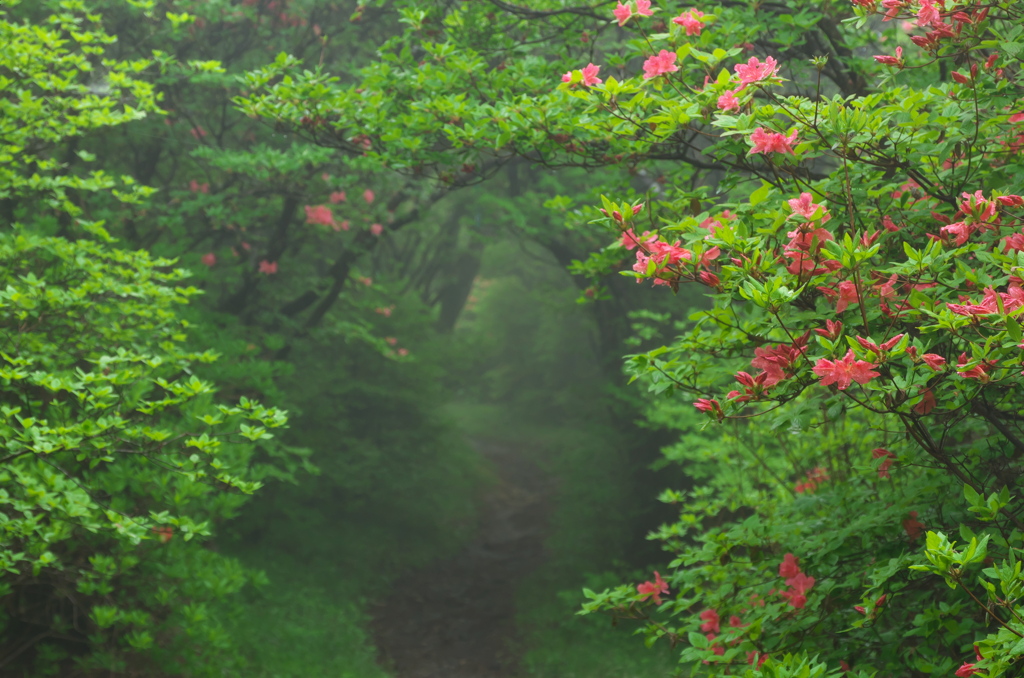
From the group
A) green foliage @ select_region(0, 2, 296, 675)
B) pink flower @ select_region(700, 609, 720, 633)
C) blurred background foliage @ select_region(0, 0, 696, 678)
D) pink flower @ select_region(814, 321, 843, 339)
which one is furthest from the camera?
blurred background foliage @ select_region(0, 0, 696, 678)

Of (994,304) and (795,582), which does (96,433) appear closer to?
A: (795,582)

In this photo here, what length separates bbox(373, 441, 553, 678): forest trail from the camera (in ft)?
31.5

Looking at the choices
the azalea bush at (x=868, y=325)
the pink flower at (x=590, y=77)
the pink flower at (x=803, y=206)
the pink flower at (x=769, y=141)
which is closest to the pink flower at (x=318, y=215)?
the azalea bush at (x=868, y=325)

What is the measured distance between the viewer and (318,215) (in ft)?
31.5

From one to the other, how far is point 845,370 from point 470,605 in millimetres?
10475

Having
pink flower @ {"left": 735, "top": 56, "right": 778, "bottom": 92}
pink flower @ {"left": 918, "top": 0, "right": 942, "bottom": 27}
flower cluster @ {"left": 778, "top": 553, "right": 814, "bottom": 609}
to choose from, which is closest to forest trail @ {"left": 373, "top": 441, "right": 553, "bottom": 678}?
flower cluster @ {"left": 778, "top": 553, "right": 814, "bottom": 609}

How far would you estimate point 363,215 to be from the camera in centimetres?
1029

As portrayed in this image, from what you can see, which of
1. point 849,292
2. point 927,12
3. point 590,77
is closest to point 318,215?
point 590,77

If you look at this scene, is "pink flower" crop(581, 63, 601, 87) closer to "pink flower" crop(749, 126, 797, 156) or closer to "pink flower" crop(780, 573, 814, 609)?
"pink flower" crop(749, 126, 797, 156)

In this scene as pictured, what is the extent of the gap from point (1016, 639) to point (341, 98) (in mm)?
4139

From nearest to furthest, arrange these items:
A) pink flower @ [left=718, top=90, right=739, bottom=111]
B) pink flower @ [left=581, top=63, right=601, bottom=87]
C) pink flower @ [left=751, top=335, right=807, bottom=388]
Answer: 1. pink flower @ [left=751, top=335, right=807, bottom=388]
2. pink flower @ [left=718, top=90, right=739, bottom=111]
3. pink flower @ [left=581, top=63, right=601, bottom=87]

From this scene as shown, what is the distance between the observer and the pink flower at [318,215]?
9.59m

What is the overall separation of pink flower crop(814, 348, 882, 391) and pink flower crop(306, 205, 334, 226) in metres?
8.45

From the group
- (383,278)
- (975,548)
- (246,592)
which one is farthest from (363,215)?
(975,548)
